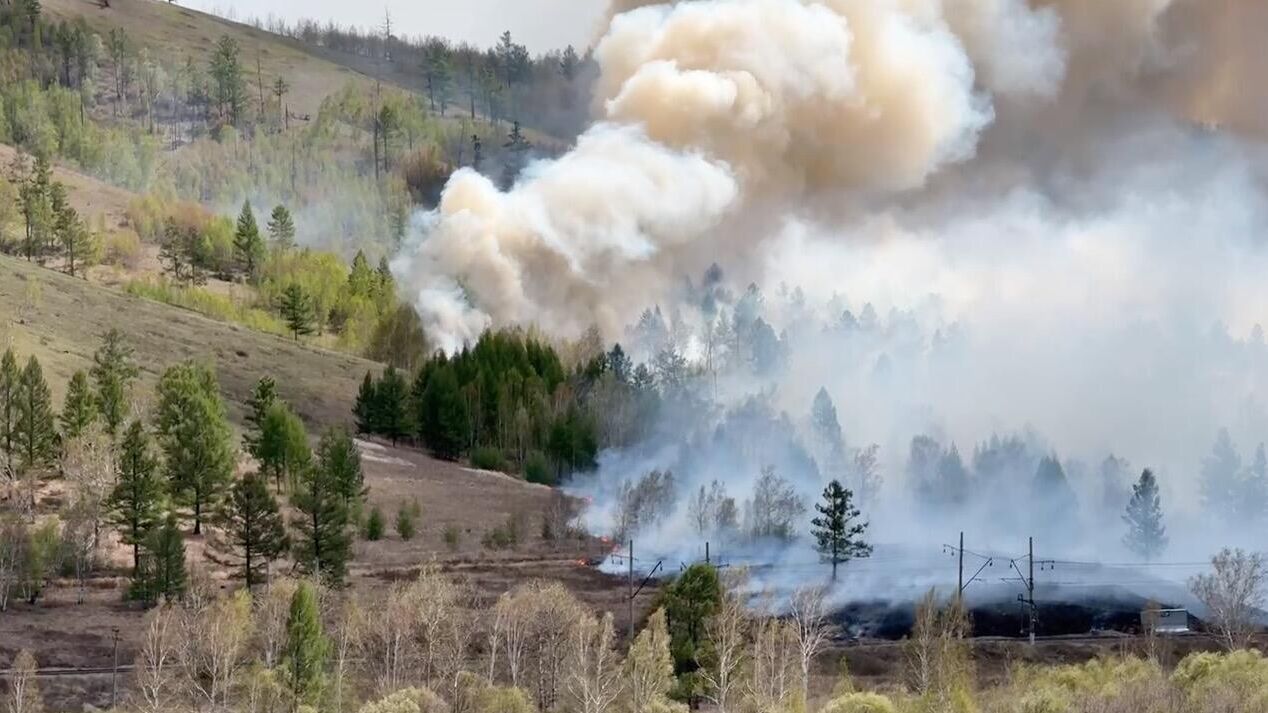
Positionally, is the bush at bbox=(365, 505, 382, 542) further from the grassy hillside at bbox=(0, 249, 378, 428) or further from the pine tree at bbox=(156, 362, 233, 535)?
the grassy hillside at bbox=(0, 249, 378, 428)

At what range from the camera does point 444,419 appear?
115 metres

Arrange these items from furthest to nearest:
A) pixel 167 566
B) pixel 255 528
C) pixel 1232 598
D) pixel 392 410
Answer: pixel 392 410 → pixel 255 528 → pixel 1232 598 → pixel 167 566

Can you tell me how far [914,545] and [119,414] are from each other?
46.9 m

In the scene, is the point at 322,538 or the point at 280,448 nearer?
the point at 322,538

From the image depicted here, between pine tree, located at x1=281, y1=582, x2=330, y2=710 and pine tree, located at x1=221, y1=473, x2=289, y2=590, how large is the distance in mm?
17459

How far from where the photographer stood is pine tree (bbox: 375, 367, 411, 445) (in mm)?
113875

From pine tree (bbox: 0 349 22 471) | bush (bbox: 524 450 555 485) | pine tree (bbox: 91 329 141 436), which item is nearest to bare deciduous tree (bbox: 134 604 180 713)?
pine tree (bbox: 0 349 22 471)

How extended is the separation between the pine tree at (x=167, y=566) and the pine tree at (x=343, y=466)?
13.4 meters

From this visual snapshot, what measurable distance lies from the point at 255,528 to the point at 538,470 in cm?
3704

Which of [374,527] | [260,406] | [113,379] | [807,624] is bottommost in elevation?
[807,624]

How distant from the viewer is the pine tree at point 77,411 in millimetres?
83688

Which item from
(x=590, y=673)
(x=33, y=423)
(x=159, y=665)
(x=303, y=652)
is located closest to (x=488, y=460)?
(x=33, y=423)

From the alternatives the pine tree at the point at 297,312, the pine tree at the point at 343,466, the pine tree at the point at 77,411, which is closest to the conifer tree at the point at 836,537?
the pine tree at the point at 343,466

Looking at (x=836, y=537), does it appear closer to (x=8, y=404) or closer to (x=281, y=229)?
(x=8, y=404)
